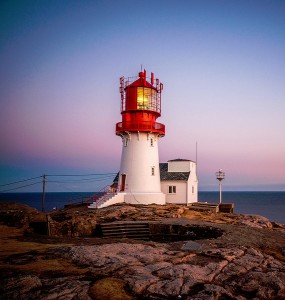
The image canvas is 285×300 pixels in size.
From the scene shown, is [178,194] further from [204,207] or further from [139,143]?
[139,143]

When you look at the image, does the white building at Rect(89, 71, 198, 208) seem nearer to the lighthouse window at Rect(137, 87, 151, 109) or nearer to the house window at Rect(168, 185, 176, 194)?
the lighthouse window at Rect(137, 87, 151, 109)

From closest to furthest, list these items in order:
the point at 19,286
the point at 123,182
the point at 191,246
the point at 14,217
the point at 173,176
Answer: the point at 19,286
the point at 191,246
the point at 14,217
the point at 123,182
the point at 173,176

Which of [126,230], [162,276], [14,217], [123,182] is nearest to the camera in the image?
[162,276]

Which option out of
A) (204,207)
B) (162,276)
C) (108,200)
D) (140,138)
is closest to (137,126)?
(140,138)

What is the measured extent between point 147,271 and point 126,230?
1190 cm

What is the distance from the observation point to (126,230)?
21.1 meters

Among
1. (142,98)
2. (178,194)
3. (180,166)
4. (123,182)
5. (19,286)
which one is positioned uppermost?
(142,98)

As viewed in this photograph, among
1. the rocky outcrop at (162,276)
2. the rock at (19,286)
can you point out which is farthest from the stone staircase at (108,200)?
the rock at (19,286)

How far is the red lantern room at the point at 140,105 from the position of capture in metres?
33.8

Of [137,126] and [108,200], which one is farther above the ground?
[137,126]

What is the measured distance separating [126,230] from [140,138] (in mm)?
15808

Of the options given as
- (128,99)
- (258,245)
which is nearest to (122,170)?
(128,99)

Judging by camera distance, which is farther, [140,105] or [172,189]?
[172,189]

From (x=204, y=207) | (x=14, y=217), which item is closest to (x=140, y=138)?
(x=204, y=207)
